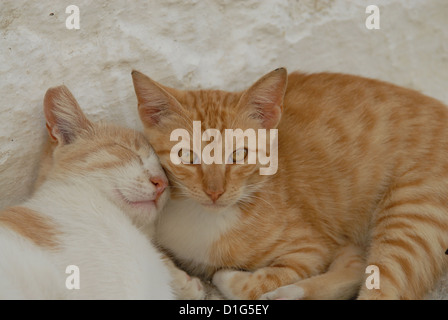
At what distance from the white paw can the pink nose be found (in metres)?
0.52

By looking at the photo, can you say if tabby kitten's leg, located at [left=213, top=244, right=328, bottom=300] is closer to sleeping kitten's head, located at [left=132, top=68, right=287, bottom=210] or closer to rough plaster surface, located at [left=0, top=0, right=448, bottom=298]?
sleeping kitten's head, located at [left=132, top=68, right=287, bottom=210]

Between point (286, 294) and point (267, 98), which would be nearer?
point (286, 294)

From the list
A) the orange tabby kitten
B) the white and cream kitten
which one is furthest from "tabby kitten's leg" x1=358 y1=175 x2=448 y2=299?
the white and cream kitten

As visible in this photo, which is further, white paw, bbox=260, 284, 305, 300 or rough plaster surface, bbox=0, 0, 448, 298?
rough plaster surface, bbox=0, 0, 448, 298

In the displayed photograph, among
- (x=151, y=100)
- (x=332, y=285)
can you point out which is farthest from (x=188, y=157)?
(x=332, y=285)

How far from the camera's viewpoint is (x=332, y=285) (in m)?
2.14

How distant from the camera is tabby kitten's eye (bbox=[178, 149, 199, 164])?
2.09 meters

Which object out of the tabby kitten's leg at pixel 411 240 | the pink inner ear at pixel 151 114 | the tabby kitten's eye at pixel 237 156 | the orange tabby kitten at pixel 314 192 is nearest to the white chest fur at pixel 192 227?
the orange tabby kitten at pixel 314 192

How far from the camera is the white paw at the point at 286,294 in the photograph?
6.72 ft

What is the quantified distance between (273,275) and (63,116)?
0.96 meters

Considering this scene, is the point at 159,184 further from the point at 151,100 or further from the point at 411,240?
the point at 411,240

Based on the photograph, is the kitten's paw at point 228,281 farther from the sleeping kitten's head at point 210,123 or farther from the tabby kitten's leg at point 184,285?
the sleeping kitten's head at point 210,123
